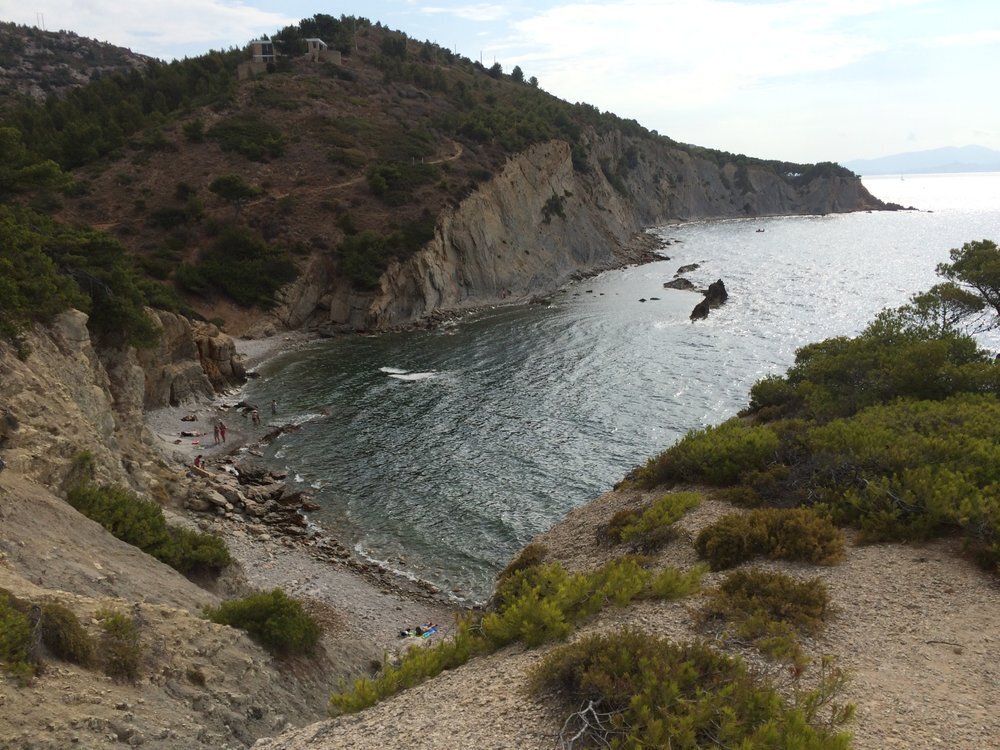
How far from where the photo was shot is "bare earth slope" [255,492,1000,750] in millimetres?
9086

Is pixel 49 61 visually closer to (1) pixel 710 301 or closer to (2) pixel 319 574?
(1) pixel 710 301

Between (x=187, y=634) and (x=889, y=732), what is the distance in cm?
1309

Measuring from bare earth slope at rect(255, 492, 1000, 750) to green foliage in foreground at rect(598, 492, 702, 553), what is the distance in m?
3.59

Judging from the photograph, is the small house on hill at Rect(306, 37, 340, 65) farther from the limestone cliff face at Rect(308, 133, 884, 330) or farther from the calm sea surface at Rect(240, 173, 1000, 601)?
the calm sea surface at Rect(240, 173, 1000, 601)

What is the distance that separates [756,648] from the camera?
10773 mm

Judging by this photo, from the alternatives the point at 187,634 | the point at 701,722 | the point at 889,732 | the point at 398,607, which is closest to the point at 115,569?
the point at 187,634

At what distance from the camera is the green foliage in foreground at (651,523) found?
18.2 metres

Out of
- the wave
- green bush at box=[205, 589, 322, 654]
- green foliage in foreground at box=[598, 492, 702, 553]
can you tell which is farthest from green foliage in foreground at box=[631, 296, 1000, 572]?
the wave

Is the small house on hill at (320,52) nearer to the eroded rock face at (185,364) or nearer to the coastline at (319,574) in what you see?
the eroded rock face at (185,364)

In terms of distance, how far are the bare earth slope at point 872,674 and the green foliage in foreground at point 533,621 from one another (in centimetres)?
32

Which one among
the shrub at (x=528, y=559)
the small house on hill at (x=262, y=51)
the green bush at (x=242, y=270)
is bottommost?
the shrub at (x=528, y=559)

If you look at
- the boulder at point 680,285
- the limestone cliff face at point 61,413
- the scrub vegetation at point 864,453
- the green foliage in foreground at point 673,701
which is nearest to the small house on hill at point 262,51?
the boulder at point 680,285

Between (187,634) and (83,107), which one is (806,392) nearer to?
(187,634)

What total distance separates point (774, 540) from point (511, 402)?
30.4m
